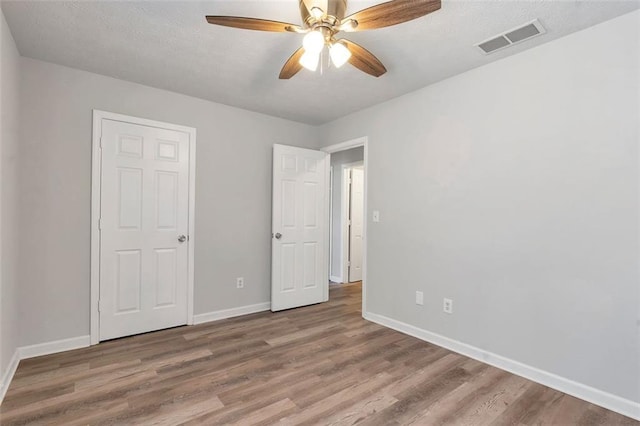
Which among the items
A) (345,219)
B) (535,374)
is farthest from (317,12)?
(345,219)

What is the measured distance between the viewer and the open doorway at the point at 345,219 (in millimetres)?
5555

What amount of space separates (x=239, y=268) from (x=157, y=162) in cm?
146

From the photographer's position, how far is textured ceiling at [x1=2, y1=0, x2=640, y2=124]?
194 cm

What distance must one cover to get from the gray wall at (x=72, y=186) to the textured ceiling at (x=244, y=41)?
0.18 m

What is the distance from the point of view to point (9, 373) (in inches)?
87.7

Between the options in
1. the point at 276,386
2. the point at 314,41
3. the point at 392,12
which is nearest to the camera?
the point at 392,12

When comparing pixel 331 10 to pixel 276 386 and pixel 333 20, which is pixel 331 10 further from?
pixel 276 386

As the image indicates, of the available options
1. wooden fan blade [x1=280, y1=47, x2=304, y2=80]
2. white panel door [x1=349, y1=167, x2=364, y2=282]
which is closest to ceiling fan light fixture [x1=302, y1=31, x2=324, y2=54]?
wooden fan blade [x1=280, y1=47, x2=304, y2=80]

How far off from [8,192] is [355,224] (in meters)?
4.50

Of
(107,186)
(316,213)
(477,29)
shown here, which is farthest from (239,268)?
(477,29)

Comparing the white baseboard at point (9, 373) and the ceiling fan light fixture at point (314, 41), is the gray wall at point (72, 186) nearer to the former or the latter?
the white baseboard at point (9, 373)

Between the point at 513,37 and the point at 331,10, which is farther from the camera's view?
the point at 513,37

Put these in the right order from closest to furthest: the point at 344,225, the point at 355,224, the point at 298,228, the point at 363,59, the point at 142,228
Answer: the point at 363,59, the point at 142,228, the point at 298,228, the point at 344,225, the point at 355,224

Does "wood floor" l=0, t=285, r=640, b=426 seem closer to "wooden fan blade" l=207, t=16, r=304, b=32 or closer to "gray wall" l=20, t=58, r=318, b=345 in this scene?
"gray wall" l=20, t=58, r=318, b=345
